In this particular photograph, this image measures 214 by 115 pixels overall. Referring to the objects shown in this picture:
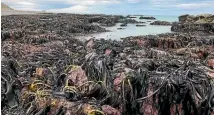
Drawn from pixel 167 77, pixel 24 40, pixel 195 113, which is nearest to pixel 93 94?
pixel 167 77

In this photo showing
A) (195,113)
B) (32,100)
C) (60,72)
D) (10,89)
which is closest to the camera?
(195,113)

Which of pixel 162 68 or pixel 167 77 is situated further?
pixel 162 68

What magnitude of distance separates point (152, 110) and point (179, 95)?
38cm

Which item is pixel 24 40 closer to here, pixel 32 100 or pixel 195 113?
pixel 32 100

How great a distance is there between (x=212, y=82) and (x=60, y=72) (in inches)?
88.9

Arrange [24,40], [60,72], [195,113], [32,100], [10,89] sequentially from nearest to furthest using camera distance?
[195,113] → [32,100] → [10,89] → [60,72] → [24,40]

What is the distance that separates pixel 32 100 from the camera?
4500 mm

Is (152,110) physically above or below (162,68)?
below

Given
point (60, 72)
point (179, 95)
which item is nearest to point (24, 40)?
point (60, 72)

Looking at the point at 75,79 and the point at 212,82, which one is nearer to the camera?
the point at 212,82

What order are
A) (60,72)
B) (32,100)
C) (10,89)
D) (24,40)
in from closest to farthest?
(32,100)
(10,89)
(60,72)
(24,40)

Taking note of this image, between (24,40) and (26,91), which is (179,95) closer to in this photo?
(26,91)

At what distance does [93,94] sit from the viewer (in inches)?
174

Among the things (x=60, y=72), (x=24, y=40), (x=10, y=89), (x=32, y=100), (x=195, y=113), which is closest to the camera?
(x=195, y=113)
